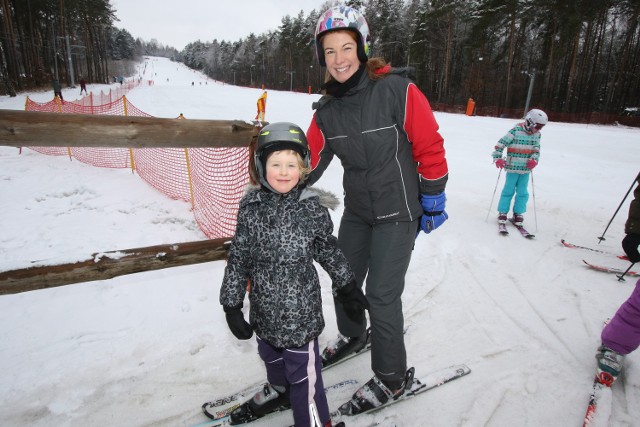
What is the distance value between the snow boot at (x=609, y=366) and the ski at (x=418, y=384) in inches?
39.9

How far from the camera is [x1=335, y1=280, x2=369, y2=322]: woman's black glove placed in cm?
196

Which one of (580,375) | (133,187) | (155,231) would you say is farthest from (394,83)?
(133,187)

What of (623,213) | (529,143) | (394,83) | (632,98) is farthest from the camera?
(632,98)

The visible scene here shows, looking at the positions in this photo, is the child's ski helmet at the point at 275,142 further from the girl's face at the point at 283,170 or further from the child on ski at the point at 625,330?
the child on ski at the point at 625,330

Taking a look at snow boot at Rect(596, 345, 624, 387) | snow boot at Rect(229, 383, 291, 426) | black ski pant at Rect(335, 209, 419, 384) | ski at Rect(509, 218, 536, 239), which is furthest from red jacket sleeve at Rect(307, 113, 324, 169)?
ski at Rect(509, 218, 536, 239)

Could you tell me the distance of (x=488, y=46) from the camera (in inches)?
1544

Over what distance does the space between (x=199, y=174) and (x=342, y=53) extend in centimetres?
597

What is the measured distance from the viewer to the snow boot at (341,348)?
283 centimetres

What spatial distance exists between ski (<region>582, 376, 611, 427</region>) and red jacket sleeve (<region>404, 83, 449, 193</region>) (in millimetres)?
1944

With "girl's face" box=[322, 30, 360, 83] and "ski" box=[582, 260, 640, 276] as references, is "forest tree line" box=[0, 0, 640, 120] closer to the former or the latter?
"ski" box=[582, 260, 640, 276]

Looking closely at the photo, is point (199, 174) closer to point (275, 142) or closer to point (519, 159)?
point (275, 142)

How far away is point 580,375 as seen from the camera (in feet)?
9.02

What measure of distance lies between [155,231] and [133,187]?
2.49 metres

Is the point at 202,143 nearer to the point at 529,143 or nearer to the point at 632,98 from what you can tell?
the point at 529,143
